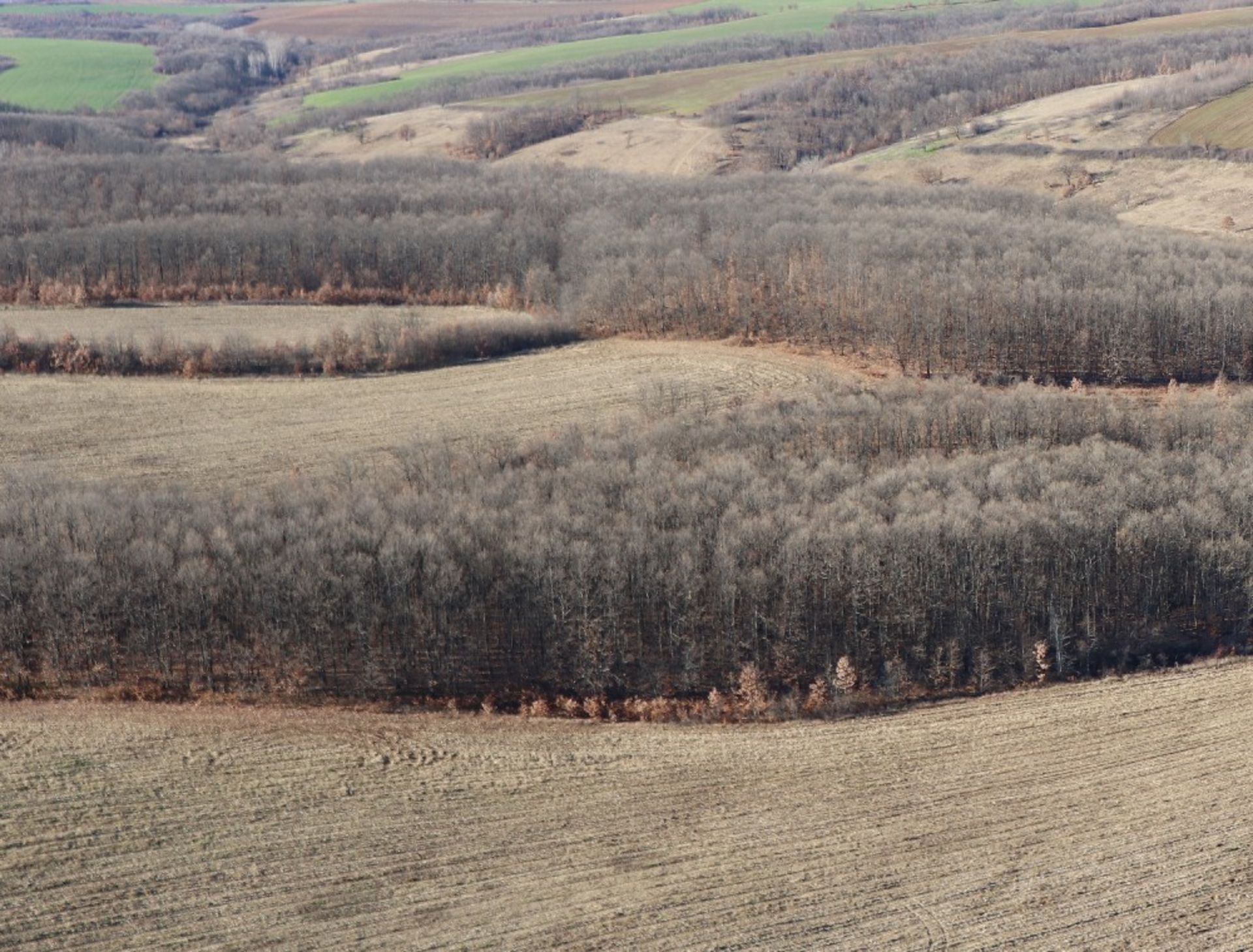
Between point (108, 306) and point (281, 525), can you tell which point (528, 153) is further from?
point (281, 525)

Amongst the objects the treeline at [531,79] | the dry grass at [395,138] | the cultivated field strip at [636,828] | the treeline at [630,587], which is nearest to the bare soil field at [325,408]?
the treeline at [630,587]

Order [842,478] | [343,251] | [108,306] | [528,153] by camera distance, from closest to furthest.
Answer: [842,478] → [108,306] → [343,251] → [528,153]

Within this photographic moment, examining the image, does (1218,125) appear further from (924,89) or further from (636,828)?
(636,828)

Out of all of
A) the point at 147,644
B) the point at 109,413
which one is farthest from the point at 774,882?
the point at 109,413

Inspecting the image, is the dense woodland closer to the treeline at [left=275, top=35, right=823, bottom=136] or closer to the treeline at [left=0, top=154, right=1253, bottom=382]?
the treeline at [left=0, top=154, right=1253, bottom=382]

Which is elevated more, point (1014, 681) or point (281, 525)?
point (281, 525)

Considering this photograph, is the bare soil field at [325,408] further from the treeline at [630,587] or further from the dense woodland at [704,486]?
the treeline at [630,587]

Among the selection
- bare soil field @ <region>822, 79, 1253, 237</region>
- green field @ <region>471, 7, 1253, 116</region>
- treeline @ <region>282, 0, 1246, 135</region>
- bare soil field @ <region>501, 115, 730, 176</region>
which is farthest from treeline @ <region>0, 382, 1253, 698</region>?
treeline @ <region>282, 0, 1246, 135</region>
